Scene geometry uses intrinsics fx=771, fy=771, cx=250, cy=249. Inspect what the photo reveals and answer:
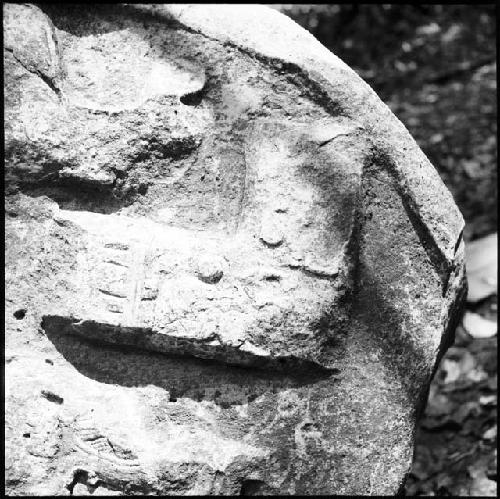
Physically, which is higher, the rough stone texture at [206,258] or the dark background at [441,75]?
the dark background at [441,75]

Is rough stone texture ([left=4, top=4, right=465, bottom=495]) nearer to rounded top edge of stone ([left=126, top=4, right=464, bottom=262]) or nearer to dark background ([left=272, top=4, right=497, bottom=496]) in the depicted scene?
rounded top edge of stone ([left=126, top=4, right=464, bottom=262])

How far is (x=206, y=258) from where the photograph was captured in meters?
1.17

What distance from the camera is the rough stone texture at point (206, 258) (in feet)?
3.79

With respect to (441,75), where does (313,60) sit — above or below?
below

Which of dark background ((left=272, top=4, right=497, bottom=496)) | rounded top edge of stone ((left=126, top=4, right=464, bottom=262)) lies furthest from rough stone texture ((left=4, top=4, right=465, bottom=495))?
dark background ((left=272, top=4, right=497, bottom=496))

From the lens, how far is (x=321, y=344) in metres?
1.20

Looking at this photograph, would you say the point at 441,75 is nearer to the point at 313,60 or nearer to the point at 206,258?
the point at 313,60

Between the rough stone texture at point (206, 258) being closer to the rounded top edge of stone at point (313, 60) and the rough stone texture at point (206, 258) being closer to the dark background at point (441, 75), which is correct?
the rounded top edge of stone at point (313, 60)

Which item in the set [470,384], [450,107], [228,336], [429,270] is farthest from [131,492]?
[450,107]

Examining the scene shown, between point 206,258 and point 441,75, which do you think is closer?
point 206,258

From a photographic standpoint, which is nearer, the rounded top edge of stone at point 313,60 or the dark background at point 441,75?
the rounded top edge of stone at point 313,60

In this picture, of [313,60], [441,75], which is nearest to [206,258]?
[313,60]

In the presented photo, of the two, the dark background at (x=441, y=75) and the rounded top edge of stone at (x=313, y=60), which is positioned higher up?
the dark background at (x=441, y=75)

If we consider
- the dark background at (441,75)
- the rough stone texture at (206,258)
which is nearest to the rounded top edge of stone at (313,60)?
the rough stone texture at (206,258)
